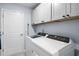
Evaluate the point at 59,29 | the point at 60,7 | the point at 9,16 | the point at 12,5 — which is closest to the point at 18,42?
the point at 9,16

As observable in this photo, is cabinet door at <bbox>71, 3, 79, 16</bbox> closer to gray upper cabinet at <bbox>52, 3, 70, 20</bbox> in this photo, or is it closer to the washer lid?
gray upper cabinet at <bbox>52, 3, 70, 20</bbox>

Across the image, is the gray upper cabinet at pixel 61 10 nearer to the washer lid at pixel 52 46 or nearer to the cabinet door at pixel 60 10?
the cabinet door at pixel 60 10

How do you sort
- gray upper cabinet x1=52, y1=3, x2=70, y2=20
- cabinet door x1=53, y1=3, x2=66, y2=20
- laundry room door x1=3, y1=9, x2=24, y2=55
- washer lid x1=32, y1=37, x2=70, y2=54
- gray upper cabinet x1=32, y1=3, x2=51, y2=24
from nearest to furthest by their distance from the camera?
washer lid x1=32, y1=37, x2=70, y2=54 → gray upper cabinet x1=52, y1=3, x2=70, y2=20 → cabinet door x1=53, y1=3, x2=66, y2=20 → gray upper cabinet x1=32, y1=3, x2=51, y2=24 → laundry room door x1=3, y1=9, x2=24, y2=55

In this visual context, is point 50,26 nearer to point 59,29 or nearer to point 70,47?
point 59,29

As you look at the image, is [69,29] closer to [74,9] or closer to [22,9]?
[74,9]

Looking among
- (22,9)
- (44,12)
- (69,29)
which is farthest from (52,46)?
(22,9)

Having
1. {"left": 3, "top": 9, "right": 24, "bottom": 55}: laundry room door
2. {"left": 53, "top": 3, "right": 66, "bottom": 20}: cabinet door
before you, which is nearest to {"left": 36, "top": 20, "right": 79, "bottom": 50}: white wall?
{"left": 53, "top": 3, "right": 66, "bottom": 20}: cabinet door

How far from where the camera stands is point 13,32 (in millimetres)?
3443

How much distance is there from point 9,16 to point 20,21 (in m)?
0.51

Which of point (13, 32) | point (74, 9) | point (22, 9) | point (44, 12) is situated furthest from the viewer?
point (22, 9)

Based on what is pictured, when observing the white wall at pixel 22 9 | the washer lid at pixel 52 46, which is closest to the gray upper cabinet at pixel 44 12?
the washer lid at pixel 52 46

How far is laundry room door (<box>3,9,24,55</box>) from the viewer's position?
324cm

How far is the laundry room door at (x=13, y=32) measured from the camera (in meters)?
3.24

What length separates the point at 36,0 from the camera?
1311 millimetres
